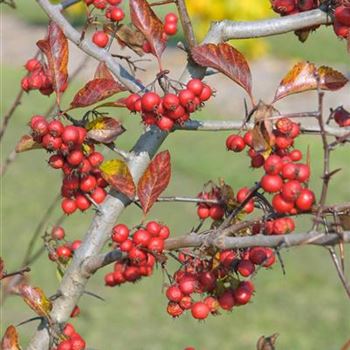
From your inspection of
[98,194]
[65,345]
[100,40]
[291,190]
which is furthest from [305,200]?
[100,40]

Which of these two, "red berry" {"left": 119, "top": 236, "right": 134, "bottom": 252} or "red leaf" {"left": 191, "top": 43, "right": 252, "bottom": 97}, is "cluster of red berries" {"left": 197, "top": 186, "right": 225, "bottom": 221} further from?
"red leaf" {"left": 191, "top": 43, "right": 252, "bottom": 97}

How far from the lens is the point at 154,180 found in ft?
6.85

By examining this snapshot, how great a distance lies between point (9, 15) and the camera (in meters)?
22.1

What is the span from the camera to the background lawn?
20.5 feet

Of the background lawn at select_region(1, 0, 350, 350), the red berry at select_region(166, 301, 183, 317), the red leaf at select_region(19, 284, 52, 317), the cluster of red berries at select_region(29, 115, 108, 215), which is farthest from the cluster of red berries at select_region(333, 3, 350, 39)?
the background lawn at select_region(1, 0, 350, 350)

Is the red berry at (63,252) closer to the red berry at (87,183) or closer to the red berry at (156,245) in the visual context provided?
the red berry at (87,183)

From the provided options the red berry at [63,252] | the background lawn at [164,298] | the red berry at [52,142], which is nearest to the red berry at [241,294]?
the red berry at [52,142]

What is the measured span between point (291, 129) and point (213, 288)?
0.51 meters

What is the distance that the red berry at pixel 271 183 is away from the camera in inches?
66.6

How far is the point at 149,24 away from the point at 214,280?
630mm

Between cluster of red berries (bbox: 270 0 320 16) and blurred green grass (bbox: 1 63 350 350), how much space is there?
3536mm

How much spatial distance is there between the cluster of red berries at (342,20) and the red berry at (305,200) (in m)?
0.48

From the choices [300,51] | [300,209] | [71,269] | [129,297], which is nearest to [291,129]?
[300,209]

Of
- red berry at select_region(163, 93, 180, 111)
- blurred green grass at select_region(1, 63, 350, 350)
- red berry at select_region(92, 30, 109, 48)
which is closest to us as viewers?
red berry at select_region(163, 93, 180, 111)
